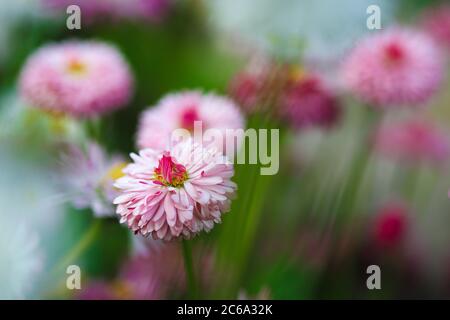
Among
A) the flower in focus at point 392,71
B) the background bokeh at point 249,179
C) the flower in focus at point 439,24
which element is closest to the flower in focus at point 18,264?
the background bokeh at point 249,179

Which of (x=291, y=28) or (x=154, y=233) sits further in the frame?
(x=291, y=28)

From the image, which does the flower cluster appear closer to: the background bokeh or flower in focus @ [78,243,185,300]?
the background bokeh

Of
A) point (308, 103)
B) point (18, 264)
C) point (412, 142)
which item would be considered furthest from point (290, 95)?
point (18, 264)

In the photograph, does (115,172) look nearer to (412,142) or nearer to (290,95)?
(290,95)
